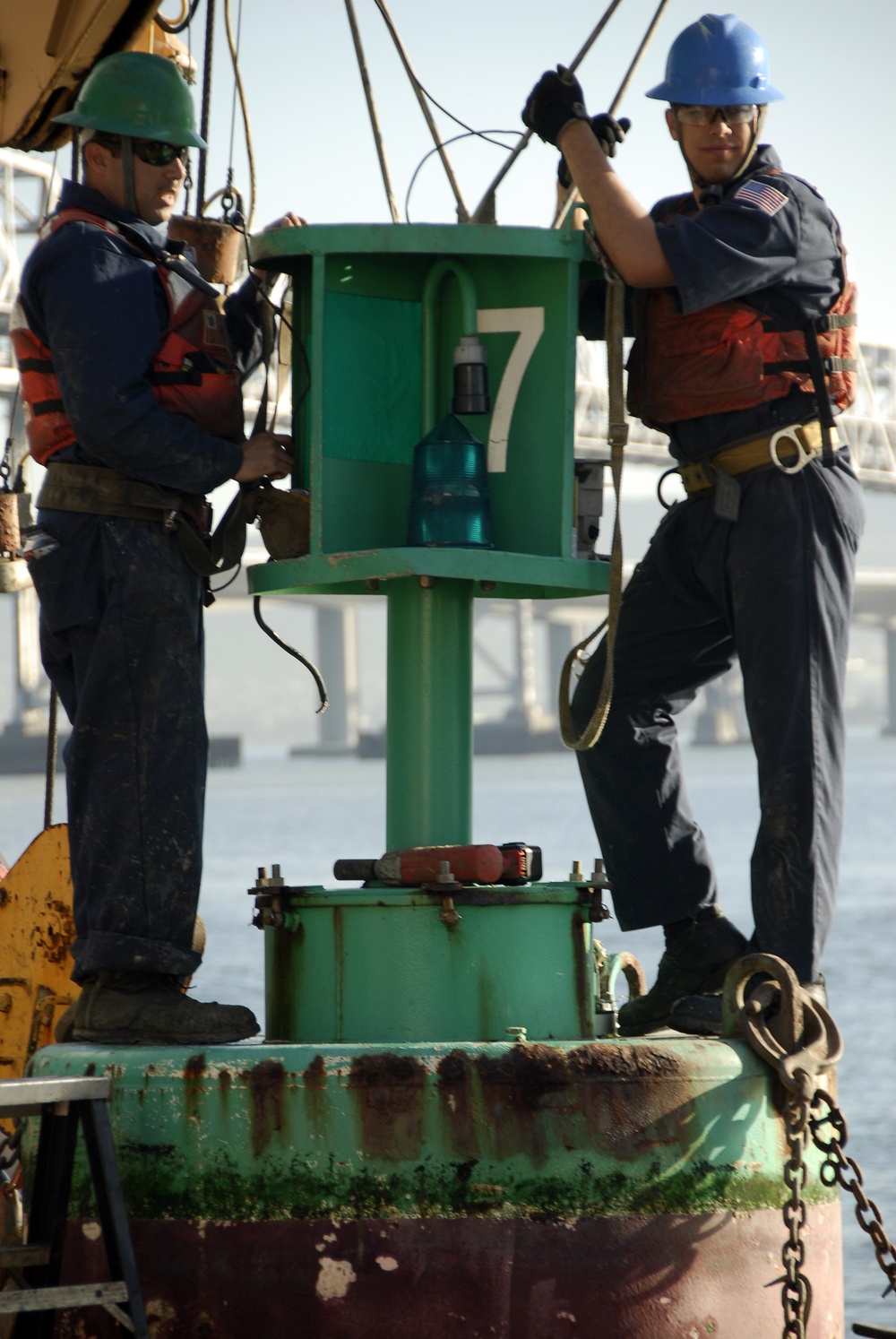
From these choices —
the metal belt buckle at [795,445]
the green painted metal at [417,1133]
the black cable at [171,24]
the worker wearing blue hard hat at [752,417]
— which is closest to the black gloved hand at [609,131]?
the worker wearing blue hard hat at [752,417]

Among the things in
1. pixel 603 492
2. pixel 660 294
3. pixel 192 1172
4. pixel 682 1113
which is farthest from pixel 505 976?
pixel 660 294

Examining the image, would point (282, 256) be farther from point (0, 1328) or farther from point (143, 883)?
point (0, 1328)

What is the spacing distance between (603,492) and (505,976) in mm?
1172

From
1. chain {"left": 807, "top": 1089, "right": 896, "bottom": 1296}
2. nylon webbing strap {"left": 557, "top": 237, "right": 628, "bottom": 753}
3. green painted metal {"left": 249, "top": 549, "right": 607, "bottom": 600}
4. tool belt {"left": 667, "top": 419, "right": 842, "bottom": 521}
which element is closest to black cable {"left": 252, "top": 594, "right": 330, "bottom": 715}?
green painted metal {"left": 249, "top": 549, "right": 607, "bottom": 600}

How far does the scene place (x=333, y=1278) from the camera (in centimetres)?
364

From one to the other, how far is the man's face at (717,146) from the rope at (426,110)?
1.93 ft

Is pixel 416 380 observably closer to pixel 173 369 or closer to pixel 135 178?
pixel 173 369

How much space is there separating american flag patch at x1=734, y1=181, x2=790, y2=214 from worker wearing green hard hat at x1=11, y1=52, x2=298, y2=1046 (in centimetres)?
117

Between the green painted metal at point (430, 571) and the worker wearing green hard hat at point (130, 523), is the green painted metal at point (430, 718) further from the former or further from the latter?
the worker wearing green hard hat at point (130, 523)

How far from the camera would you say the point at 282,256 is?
437 centimetres

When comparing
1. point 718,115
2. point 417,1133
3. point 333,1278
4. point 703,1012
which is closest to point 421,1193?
point 417,1133

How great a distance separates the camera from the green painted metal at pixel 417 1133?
367cm

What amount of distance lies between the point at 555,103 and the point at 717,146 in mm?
380

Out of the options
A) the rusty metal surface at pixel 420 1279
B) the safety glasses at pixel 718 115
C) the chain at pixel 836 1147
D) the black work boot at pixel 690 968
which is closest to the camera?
the rusty metal surface at pixel 420 1279
